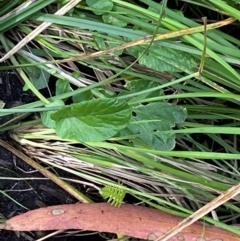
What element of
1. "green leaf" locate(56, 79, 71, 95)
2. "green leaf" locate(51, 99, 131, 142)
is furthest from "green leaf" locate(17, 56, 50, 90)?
"green leaf" locate(51, 99, 131, 142)

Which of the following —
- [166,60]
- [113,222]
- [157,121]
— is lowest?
[113,222]

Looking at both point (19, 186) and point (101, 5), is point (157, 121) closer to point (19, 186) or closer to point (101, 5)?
point (101, 5)

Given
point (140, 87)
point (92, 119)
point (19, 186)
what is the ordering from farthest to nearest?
point (19, 186), point (140, 87), point (92, 119)

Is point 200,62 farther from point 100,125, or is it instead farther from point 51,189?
point 51,189

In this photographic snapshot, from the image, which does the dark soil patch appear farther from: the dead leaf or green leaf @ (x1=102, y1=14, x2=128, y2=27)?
green leaf @ (x1=102, y1=14, x2=128, y2=27)

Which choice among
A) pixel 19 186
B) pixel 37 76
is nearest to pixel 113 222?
pixel 19 186

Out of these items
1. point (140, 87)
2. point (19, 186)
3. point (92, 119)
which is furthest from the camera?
point (19, 186)

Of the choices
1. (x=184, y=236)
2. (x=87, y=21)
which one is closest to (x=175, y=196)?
(x=184, y=236)
